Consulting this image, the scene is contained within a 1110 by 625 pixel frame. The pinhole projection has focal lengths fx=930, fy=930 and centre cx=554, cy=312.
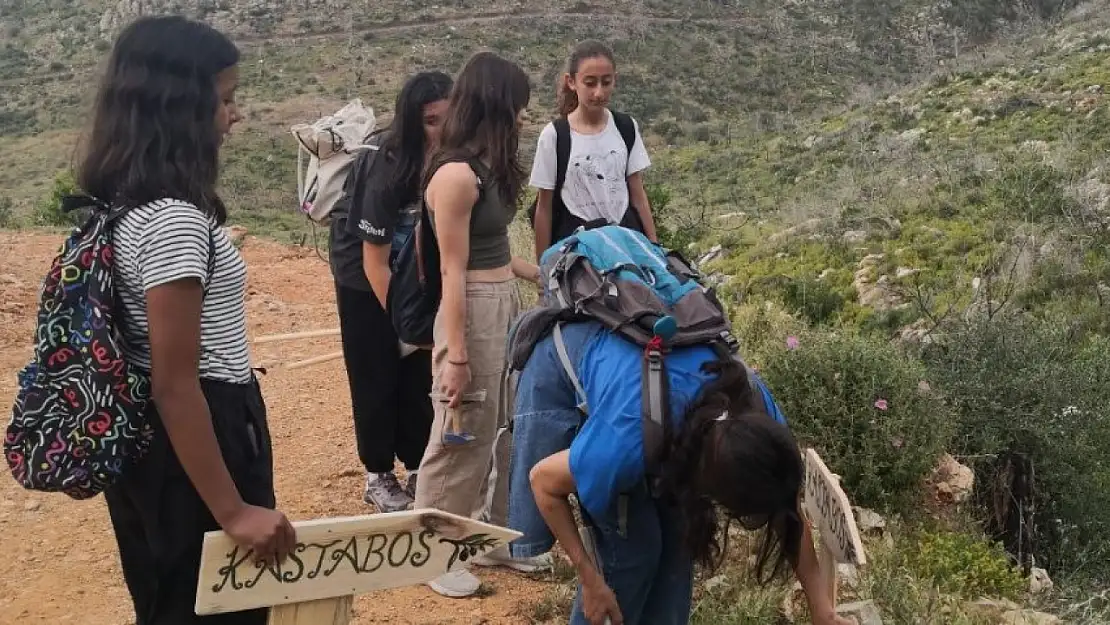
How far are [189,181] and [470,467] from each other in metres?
1.52

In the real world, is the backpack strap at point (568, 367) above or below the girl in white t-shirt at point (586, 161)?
below

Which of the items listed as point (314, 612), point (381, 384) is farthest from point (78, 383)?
point (381, 384)

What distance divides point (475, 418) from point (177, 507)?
1.21 m

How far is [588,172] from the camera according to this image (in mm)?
3410

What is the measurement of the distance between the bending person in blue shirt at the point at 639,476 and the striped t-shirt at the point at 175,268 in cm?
60

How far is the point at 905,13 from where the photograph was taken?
34.3 meters

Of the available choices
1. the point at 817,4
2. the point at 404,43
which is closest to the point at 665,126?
the point at 404,43

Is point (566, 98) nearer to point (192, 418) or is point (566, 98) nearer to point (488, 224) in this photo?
point (488, 224)

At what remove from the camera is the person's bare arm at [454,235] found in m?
2.48

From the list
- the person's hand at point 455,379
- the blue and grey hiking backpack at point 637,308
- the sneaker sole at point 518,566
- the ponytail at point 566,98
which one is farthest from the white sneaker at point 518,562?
the ponytail at point 566,98

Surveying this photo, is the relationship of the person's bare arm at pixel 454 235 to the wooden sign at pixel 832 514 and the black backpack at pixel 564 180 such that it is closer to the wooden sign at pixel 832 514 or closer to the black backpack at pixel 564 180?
the black backpack at pixel 564 180

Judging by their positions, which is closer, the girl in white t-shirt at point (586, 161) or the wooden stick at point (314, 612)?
the wooden stick at point (314, 612)

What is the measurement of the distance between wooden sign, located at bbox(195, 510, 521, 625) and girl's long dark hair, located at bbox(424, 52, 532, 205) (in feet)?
3.81

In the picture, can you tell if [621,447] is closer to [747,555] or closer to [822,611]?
[822,611]
